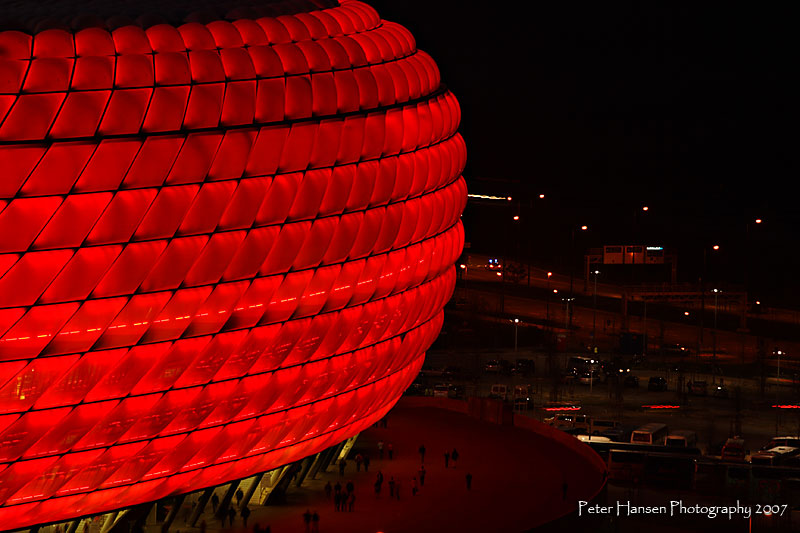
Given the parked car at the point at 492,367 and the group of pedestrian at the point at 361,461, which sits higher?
the parked car at the point at 492,367

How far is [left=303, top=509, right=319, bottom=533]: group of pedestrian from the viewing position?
3825 cm

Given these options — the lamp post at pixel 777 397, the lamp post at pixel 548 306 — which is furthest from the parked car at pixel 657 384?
the lamp post at pixel 548 306

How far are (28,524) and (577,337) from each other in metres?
57.0

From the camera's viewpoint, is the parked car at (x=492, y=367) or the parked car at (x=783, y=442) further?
the parked car at (x=492, y=367)

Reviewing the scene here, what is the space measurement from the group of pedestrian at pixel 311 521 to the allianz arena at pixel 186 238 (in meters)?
1.79

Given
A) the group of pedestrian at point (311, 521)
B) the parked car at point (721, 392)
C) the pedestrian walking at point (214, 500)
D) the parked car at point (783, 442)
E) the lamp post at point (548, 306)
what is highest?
the lamp post at point (548, 306)

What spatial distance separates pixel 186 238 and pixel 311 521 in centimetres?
1033

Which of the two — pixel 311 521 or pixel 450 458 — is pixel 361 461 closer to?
pixel 450 458

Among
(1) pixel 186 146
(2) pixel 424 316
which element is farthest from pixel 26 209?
(2) pixel 424 316

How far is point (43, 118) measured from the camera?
30.1 meters

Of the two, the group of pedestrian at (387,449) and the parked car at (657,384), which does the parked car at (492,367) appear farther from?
the group of pedestrian at (387,449)

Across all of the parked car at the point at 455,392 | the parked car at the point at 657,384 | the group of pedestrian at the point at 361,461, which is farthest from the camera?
the parked car at the point at 657,384

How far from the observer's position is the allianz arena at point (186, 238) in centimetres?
3059

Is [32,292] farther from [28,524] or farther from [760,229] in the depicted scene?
[760,229]
